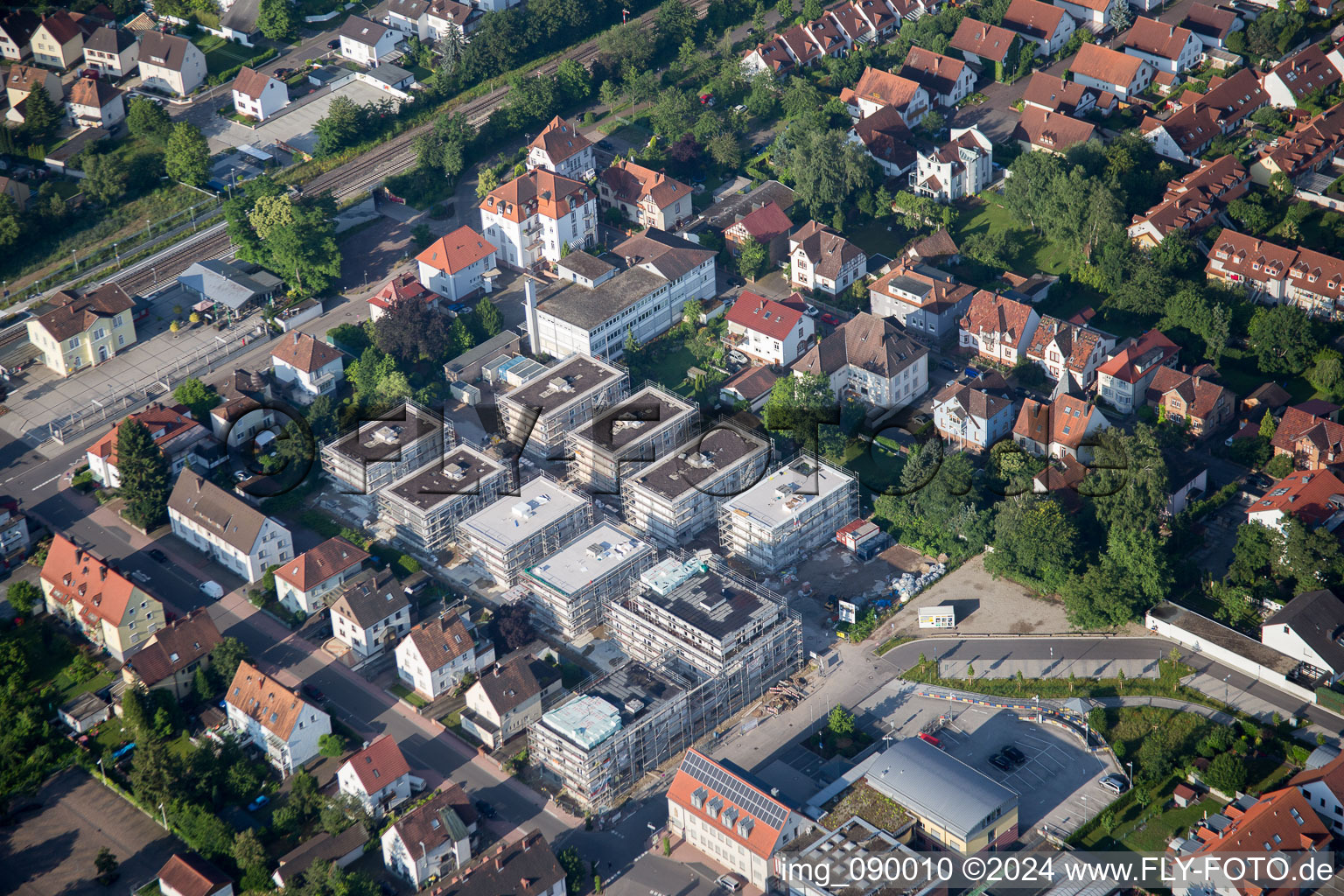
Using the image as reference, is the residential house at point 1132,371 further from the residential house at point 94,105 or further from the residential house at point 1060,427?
the residential house at point 94,105

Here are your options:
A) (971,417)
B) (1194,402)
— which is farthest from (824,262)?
(1194,402)

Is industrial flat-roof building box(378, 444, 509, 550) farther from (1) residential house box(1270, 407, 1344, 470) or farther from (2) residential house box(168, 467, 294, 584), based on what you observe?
(1) residential house box(1270, 407, 1344, 470)

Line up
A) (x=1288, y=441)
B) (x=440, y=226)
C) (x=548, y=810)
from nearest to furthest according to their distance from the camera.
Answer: (x=548, y=810) → (x=1288, y=441) → (x=440, y=226)

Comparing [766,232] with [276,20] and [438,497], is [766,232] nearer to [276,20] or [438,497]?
[438,497]

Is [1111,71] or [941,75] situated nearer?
[1111,71]

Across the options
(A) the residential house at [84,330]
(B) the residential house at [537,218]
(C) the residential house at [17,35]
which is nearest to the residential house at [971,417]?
(B) the residential house at [537,218]

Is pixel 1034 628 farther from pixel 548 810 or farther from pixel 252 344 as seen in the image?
pixel 252 344

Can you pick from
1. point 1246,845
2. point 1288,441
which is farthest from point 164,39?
point 1246,845
